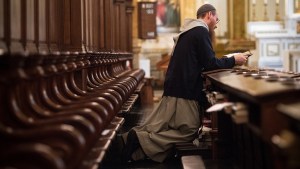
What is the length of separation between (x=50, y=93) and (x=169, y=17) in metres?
14.5

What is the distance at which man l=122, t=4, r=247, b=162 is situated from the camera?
5930 mm

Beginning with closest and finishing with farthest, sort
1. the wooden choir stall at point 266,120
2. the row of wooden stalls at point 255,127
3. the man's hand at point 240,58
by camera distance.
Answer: the wooden choir stall at point 266,120 → the row of wooden stalls at point 255,127 → the man's hand at point 240,58

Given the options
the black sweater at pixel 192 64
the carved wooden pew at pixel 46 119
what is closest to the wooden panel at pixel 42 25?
the black sweater at pixel 192 64

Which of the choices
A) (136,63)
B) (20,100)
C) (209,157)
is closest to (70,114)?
(20,100)

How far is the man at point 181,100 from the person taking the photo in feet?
19.5

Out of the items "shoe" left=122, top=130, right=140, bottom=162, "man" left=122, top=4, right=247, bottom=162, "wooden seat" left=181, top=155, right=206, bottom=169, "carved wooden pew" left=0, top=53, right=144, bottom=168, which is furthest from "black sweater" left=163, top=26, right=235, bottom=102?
"carved wooden pew" left=0, top=53, right=144, bottom=168

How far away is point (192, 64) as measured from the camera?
610cm

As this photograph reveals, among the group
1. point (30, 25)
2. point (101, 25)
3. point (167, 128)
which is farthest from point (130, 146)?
point (101, 25)

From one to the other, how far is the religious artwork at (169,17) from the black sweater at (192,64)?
38.4 feet

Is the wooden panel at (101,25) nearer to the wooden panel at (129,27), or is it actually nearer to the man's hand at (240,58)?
the man's hand at (240,58)

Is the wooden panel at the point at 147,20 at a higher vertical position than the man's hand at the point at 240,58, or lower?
higher

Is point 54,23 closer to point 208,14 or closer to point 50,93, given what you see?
point 208,14

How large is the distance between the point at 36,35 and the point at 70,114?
2.40 meters

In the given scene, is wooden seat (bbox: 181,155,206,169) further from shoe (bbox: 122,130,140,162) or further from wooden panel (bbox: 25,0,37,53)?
wooden panel (bbox: 25,0,37,53)
